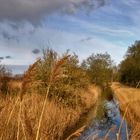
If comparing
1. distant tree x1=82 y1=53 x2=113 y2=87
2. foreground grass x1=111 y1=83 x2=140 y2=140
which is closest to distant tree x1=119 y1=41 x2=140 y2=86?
distant tree x1=82 y1=53 x2=113 y2=87

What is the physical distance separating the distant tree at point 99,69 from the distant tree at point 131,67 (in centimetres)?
271

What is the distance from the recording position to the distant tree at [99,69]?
262 ft

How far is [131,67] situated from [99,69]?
767 cm

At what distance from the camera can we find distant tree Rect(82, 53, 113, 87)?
79.9 m

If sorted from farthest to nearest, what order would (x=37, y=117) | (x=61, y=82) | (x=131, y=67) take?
(x=131, y=67)
(x=61, y=82)
(x=37, y=117)

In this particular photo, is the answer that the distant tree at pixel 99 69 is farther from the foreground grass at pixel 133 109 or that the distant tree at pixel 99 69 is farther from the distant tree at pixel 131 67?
the foreground grass at pixel 133 109

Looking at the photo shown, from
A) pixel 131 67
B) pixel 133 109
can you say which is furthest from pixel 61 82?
pixel 131 67

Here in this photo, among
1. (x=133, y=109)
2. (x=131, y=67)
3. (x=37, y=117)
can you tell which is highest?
(x=131, y=67)

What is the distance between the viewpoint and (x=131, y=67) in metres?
→ 76.1

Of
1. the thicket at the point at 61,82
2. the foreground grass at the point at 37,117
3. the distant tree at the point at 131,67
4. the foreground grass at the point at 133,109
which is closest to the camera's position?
the foreground grass at the point at 133,109

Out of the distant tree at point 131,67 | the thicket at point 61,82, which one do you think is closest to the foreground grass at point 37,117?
the thicket at point 61,82

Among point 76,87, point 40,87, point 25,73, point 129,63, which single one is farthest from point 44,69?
point 129,63

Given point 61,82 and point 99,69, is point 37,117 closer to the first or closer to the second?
point 61,82

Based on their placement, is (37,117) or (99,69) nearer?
(37,117)
